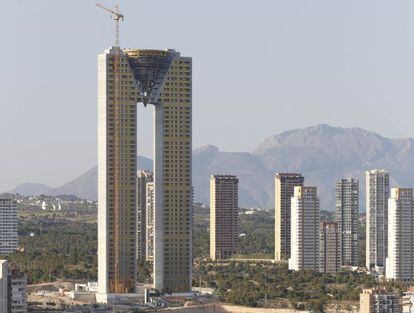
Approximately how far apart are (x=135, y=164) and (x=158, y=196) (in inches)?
53.7

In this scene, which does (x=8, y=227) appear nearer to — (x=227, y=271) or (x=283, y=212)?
(x=227, y=271)

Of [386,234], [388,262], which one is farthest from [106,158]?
[386,234]

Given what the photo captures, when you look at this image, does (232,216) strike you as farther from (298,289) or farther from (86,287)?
(86,287)

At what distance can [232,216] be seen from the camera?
320ft

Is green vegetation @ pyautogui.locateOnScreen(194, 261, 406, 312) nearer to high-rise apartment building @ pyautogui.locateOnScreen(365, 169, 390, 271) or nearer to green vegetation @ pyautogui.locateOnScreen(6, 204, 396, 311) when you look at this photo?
green vegetation @ pyautogui.locateOnScreen(6, 204, 396, 311)

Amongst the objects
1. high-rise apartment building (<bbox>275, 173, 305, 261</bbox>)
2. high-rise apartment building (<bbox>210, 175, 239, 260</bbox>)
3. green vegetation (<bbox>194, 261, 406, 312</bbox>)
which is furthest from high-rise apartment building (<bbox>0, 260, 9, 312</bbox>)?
high-rise apartment building (<bbox>210, 175, 239, 260</bbox>)

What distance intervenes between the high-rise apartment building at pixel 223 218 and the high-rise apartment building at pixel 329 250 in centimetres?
889

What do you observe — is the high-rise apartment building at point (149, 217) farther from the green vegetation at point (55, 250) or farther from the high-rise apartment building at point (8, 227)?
the high-rise apartment building at point (8, 227)

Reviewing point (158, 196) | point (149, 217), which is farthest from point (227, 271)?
point (158, 196)

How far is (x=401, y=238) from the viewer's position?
79688 mm

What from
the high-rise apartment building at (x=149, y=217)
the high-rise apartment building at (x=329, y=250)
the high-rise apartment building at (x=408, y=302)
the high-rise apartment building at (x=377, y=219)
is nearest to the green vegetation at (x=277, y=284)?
the high-rise apartment building at (x=329, y=250)

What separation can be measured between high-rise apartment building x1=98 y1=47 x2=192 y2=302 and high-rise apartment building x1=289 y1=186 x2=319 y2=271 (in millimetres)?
21804

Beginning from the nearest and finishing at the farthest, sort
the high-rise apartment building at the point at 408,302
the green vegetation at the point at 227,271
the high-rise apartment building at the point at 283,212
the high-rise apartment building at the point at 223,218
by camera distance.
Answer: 1. the high-rise apartment building at the point at 408,302
2. the green vegetation at the point at 227,271
3. the high-rise apartment building at the point at 283,212
4. the high-rise apartment building at the point at 223,218

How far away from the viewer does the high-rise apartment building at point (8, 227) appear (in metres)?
87.2
